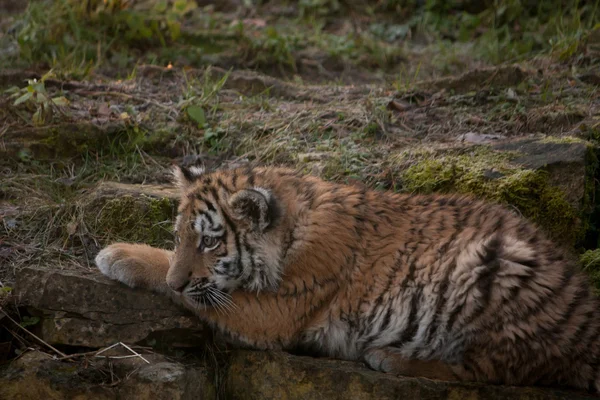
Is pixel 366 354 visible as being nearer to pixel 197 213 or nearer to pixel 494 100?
pixel 197 213

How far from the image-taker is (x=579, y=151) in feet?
19.0

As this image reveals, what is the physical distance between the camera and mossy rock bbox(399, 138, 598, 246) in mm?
5676

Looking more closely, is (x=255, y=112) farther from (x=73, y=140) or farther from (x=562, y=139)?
(x=562, y=139)

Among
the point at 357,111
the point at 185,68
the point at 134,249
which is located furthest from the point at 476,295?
the point at 185,68

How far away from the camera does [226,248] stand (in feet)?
15.4

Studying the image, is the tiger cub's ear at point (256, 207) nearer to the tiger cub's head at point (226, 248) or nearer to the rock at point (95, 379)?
the tiger cub's head at point (226, 248)

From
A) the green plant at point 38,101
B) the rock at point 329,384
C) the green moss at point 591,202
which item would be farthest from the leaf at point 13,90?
the green moss at point 591,202

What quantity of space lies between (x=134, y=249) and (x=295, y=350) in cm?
123

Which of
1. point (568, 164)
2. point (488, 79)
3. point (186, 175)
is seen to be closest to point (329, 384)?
point (186, 175)

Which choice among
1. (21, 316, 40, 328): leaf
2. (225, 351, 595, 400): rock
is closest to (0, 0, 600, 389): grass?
(21, 316, 40, 328): leaf

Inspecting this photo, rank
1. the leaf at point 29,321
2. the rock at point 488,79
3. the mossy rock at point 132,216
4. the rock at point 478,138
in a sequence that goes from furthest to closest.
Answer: the rock at point 488,79 → the rock at point 478,138 → the mossy rock at point 132,216 → the leaf at point 29,321

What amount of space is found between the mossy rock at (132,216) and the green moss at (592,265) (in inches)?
117

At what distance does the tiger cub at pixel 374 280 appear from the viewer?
4422 millimetres

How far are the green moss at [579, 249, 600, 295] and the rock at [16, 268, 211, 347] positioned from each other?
2714 mm
